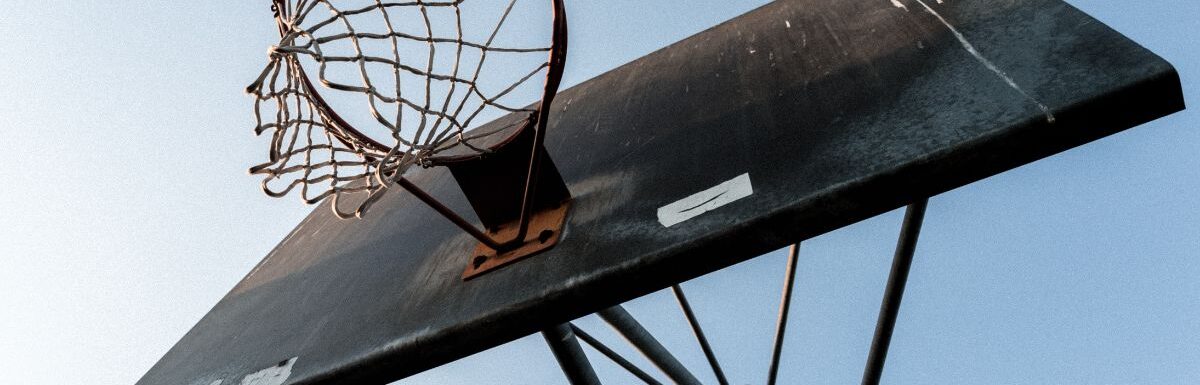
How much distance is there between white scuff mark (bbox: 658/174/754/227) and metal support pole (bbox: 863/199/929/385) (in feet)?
2.24

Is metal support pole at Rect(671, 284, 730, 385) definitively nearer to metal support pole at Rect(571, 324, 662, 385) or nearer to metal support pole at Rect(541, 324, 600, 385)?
metal support pole at Rect(571, 324, 662, 385)

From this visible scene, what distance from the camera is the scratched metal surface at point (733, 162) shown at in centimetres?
154

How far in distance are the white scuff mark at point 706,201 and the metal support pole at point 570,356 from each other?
2.67 feet

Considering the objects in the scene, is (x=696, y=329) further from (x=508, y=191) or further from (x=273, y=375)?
(x=273, y=375)

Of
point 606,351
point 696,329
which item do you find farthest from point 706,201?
point 696,329

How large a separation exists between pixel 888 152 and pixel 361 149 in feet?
4.17

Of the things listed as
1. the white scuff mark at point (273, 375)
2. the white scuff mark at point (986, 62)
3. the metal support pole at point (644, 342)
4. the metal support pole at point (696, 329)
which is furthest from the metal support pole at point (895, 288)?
the white scuff mark at point (273, 375)

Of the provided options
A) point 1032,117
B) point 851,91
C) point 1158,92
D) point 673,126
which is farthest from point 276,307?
point 1158,92

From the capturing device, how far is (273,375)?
209 cm

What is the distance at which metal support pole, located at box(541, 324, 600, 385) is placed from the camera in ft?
8.31

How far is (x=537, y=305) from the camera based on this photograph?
70.5 inches

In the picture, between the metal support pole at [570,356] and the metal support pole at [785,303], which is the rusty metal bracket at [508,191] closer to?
the metal support pole at [570,356]

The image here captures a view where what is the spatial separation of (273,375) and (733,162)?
3.91 feet

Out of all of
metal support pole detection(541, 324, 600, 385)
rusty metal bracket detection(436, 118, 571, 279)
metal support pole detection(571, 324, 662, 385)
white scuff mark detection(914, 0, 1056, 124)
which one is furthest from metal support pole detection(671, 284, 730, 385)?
white scuff mark detection(914, 0, 1056, 124)
